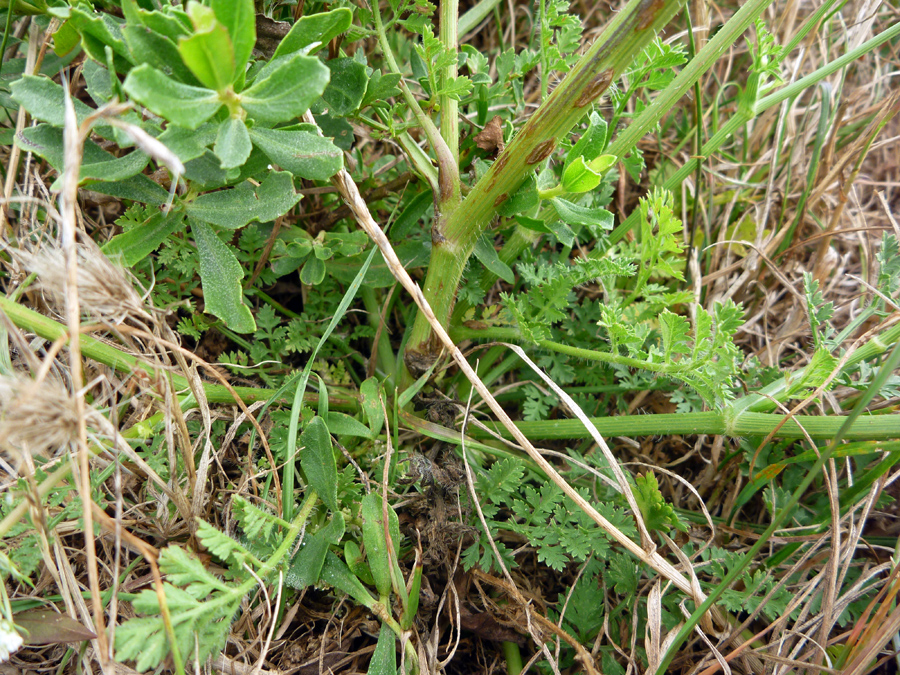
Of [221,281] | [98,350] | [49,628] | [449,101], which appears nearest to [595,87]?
[449,101]

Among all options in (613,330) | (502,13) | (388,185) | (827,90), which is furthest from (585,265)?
(502,13)

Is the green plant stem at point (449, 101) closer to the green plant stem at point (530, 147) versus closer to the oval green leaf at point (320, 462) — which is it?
the green plant stem at point (530, 147)

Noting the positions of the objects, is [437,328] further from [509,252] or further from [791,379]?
[791,379]

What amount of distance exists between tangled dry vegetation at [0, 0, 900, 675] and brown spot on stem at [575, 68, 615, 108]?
0.90 m

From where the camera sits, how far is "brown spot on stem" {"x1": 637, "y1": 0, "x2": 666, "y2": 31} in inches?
46.0

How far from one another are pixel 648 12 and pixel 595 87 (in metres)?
0.17

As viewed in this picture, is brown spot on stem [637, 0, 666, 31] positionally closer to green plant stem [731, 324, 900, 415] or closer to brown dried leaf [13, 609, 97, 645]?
green plant stem [731, 324, 900, 415]

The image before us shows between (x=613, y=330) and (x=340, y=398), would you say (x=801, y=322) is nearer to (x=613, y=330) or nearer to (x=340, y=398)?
(x=613, y=330)

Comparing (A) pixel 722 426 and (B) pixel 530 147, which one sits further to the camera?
(A) pixel 722 426

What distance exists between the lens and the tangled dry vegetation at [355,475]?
1319mm

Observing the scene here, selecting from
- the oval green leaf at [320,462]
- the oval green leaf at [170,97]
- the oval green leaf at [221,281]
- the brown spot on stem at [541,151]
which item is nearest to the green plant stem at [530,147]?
the brown spot on stem at [541,151]

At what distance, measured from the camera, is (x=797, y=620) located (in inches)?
70.3

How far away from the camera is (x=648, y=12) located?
118cm

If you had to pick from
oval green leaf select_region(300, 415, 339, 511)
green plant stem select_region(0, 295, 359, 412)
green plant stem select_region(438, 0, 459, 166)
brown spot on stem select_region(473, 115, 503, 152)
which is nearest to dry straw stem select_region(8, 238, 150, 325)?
green plant stem select_region(0, 295, 359, 412)
